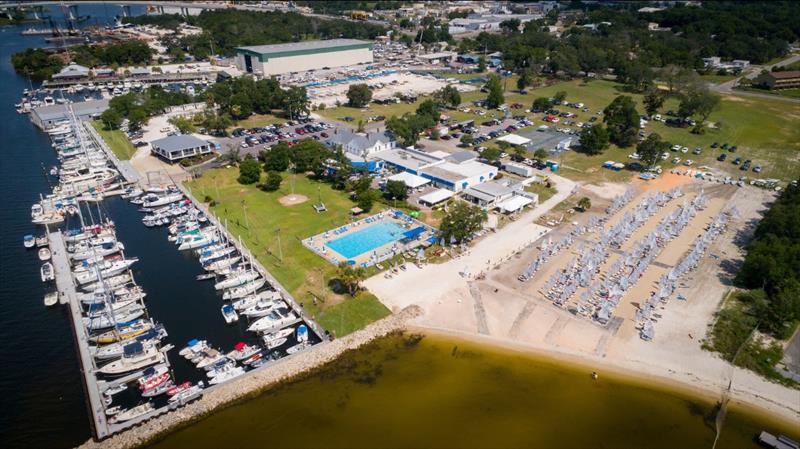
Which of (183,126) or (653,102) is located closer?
(183,126)

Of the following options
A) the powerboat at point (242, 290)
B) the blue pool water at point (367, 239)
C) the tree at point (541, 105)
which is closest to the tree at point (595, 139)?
the tree at point (541, 105)

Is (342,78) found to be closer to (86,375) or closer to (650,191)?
(650,191)

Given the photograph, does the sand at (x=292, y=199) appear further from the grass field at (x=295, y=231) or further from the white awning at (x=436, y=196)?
the white awning at (x=436, y=196)

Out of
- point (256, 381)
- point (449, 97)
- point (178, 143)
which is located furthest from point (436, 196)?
point (449, 97)

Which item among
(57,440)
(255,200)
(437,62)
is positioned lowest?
(57,440)

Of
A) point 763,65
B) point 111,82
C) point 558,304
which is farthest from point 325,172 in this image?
point 763,65

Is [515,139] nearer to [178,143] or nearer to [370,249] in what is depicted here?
[370,249]
